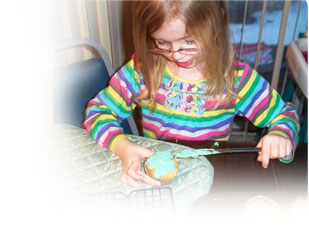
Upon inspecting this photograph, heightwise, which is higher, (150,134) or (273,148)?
(273,148)

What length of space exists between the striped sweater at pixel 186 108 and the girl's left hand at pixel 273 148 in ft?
0.26

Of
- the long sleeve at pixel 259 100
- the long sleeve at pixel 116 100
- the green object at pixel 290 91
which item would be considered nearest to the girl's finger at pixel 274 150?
the long sleeve at pixel 259 100

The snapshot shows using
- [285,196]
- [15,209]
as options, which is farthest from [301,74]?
[15,209]

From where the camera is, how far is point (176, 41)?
0.77m

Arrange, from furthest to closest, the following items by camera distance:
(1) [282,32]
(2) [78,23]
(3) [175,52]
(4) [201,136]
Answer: (1) [282,32] < (2) [78,23] < (4) [201,136] < (3) [175,52]

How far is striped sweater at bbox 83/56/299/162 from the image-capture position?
0.91 m

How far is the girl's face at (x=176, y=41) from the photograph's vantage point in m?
0.75

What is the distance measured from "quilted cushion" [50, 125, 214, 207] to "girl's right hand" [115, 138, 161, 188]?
14 millimetres

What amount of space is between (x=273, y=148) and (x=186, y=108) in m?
0.31

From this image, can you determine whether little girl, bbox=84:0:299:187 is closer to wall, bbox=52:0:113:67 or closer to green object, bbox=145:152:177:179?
green object, bbox=145:152:177:179

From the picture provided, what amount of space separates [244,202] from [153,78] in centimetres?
48

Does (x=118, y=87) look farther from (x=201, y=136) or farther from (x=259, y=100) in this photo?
(x=259, y=100)

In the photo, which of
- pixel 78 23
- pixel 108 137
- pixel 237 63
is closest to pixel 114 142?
pixel 108 137

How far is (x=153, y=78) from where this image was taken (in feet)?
3.12
